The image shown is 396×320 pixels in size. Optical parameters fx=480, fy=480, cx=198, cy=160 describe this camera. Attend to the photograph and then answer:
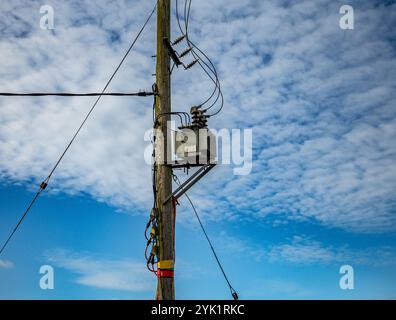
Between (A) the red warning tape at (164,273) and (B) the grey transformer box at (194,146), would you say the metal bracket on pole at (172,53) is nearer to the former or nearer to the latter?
(B) the grey transformer box at (194,146)

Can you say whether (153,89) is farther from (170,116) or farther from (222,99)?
(222,99)

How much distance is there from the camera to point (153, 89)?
9.45 metres

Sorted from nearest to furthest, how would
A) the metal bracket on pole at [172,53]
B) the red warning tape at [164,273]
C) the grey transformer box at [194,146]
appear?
1. the red warning tape at [164,273]
2. the grey transformer box at [194,146]
3. the metal bracket on pole at [172,53]

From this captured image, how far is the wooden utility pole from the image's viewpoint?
8.52m

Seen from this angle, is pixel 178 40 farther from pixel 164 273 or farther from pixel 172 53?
pixel 164 273

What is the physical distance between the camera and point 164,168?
9055 millimetres

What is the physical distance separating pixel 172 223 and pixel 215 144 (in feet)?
5.67

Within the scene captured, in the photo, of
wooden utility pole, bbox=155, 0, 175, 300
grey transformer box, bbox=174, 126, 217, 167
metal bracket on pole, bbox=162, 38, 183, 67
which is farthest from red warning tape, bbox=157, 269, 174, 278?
metal bracket on pole, bbox=162, 38, 183, 67

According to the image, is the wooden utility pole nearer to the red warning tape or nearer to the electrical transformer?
the red warning tape

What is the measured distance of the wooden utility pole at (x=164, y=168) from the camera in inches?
335

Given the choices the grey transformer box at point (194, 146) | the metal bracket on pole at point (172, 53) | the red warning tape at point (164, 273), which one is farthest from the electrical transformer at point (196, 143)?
the red warning tape at point (164, 273)

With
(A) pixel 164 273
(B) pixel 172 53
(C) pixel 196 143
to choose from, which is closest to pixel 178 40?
(B) pixel 172 53
